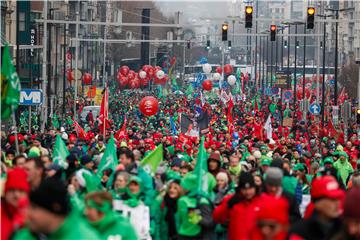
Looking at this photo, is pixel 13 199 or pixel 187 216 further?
pixel 187 216

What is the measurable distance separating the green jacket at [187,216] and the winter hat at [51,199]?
5.94 metres

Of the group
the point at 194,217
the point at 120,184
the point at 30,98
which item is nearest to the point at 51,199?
the point at 120,184

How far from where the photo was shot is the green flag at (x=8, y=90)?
18.6m

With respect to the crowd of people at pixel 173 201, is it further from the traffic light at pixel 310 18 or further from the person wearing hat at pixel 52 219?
the traffic light at pixel 310 18

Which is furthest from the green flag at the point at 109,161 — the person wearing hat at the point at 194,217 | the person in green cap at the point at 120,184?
the person in green cap at the point at 120,184

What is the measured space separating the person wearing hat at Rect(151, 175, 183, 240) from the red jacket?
0.81 m

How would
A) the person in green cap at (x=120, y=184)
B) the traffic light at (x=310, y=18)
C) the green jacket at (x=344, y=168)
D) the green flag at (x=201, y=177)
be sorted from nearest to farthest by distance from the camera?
the person in green cap at (x=120, y=184), the green flag at (x=201, y=177), the green jacket at (x=344, y=168), the traffic light at (x=310, y=18)

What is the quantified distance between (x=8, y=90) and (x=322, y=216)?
835 cm

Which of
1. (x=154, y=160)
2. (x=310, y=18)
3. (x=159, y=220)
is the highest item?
(x=310, y=18)

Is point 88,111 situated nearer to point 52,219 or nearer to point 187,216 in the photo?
point 187,216

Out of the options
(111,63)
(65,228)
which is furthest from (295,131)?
(111,63)

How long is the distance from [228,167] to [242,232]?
8.14m

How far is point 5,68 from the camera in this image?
19.5 metres

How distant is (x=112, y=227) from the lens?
37.0 ft
